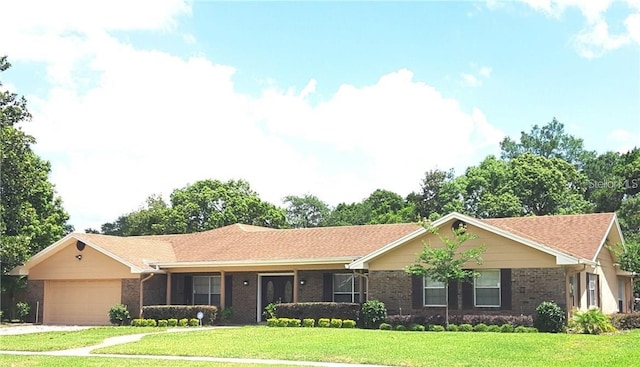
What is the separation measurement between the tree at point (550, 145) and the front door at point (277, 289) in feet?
137

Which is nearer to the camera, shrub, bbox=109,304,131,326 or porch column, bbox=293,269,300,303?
porch column, bbox=293,269,300,303

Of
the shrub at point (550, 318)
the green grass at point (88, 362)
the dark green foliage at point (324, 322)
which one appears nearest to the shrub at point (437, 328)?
the shrub at point (550, 318)

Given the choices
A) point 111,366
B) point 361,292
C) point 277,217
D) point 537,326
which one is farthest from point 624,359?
point 277,217

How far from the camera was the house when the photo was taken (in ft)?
83.0

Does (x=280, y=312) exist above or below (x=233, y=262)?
below

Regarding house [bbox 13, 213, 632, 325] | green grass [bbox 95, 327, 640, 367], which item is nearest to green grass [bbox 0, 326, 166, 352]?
green grass [bbox 95, 327, 640, 367]

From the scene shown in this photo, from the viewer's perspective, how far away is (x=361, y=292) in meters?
28.6

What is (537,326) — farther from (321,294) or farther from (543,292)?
(321,294)

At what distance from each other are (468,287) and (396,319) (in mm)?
2709

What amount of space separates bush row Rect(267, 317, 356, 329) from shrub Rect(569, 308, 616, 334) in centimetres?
760

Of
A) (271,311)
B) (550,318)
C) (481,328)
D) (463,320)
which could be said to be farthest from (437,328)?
(271,311)

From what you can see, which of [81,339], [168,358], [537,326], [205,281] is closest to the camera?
[168,358]

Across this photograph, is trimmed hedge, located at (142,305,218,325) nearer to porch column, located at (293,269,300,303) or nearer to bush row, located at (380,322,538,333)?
porch column, located at (293,269,300,303)

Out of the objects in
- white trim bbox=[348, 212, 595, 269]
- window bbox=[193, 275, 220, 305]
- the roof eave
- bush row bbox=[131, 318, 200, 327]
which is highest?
white trim bbox=[348, 212, 595, 269]
